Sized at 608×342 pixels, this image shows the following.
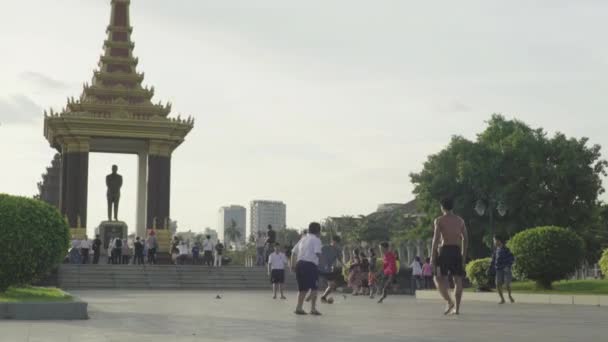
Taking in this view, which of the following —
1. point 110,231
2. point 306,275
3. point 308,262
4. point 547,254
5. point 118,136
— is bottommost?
point 306,275

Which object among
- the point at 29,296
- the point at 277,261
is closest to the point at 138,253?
the point at 277,261

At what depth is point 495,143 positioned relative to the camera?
56.2 meters

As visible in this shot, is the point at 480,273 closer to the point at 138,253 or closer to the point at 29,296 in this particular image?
the point at 29,296

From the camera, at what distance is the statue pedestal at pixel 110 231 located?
45875mm

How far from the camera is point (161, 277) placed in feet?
123

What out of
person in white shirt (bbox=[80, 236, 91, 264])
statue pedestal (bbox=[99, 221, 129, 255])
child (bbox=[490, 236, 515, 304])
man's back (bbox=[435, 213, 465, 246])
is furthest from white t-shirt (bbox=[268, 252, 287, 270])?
statue pedestal (bbox=[99, 221, 129, 255])

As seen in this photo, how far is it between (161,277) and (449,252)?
2343cm

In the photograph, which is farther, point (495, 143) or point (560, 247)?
point (495, 143)

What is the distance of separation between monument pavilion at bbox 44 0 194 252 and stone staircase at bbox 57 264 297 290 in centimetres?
870

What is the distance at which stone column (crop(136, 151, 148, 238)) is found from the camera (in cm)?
4975

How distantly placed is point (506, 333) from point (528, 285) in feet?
47.9

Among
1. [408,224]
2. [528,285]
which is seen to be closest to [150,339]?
[528,285]

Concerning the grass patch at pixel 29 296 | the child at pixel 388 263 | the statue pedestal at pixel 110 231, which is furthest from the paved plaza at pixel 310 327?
the statue pedestal at pixel 110 231

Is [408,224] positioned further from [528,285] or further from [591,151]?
[528,285]
